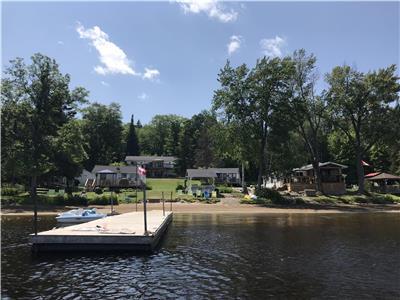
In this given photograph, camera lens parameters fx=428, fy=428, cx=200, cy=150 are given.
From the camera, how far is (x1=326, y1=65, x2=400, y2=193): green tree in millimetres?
58656

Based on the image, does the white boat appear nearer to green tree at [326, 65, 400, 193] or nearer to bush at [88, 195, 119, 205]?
bush at [88, 195, 119, 205]

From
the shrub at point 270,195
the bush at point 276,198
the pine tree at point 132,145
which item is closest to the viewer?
the bush at point 276,198

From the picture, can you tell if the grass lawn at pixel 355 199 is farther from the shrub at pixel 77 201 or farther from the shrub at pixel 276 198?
the shrub at pixel 77 201

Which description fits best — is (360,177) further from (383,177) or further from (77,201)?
(77,201)

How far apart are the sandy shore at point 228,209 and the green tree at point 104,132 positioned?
67.6 m

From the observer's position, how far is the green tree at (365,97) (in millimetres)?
58656

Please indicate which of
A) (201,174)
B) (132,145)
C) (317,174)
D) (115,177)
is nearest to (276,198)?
(317,174)

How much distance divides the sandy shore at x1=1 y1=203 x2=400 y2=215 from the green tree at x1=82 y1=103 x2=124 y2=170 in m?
→ 67.6

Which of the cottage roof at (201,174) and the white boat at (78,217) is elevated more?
the cottage roof at (201,174)

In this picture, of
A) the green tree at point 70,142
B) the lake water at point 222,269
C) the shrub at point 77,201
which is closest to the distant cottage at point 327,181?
the shrub at point 77,201

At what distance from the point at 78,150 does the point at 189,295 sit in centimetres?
4585

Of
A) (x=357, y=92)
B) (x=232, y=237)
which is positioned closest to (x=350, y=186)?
(x=357, y=92)

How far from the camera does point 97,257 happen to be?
20.7 m

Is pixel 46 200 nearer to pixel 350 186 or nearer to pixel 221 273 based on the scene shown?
pixel 221 273
